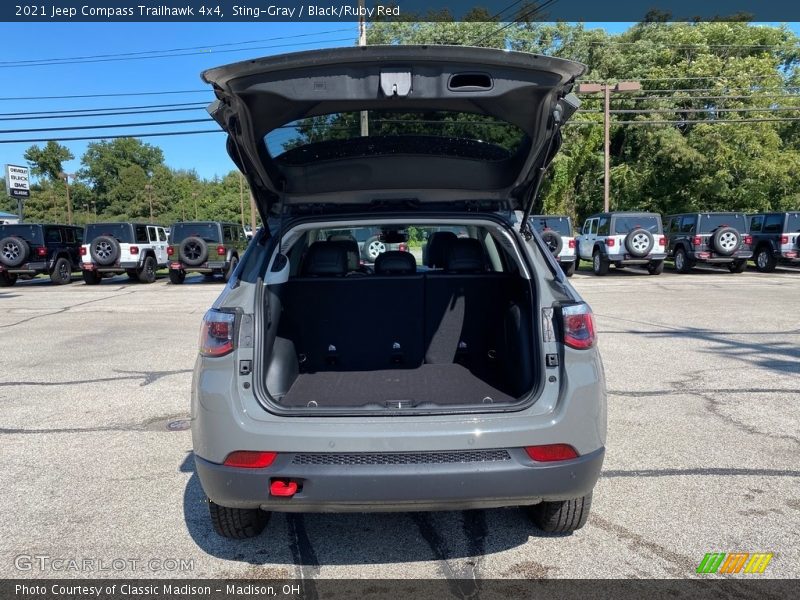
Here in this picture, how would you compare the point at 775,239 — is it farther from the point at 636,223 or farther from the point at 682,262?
the point at 636,223

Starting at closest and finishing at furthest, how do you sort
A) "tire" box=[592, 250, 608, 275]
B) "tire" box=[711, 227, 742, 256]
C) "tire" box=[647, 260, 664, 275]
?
"tire" box=[711, 227, 742, 256], "tire" box=[647, 260, 664, 275], "tire" box=[592, 250, 608, 275]

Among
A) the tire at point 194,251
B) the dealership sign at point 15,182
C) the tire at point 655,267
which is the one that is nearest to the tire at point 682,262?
the tire at point 655,267

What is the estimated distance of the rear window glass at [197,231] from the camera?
19.9 m

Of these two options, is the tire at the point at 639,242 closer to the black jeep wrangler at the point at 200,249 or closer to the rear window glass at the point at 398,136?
the black jeep wrangler at the point at 200,249

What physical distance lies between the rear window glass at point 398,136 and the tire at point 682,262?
18.7 m

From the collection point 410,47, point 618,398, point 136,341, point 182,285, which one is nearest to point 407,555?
point 410,47

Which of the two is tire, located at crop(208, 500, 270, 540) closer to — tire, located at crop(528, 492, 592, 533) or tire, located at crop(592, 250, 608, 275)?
tire, located at crop(528, 492, 592, 533)

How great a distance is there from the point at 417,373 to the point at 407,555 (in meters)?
1.24

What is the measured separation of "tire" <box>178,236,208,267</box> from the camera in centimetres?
1906

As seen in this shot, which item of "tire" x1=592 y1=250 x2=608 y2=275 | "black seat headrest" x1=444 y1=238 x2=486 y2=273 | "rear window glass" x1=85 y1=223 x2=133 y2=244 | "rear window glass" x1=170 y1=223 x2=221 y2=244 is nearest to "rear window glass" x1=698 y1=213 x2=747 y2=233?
"tire" x1=592 y1=250 x2=608 y2=275

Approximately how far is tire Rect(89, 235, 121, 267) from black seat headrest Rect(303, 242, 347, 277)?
17381 mm

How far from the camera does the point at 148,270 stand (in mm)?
20641

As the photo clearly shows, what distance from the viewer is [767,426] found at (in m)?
4.82

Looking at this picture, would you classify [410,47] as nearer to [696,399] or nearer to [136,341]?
[696,399]
